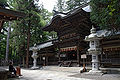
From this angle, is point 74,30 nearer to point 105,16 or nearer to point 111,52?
point 111,52

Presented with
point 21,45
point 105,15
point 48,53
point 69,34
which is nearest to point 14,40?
point 21,45

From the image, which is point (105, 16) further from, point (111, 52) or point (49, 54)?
point (49, 54)

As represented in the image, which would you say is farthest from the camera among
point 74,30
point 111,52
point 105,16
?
point 74,30

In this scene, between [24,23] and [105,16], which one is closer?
[105,16]

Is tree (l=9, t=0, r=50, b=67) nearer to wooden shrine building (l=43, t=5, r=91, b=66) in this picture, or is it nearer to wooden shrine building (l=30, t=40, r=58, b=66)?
wooden shrine building (l=30, t=40, r=58, b=66)

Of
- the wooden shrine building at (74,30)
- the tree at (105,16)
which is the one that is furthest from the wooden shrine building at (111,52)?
the tree at (105,16)

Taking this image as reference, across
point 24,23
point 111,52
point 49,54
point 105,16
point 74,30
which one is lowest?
point 49,54

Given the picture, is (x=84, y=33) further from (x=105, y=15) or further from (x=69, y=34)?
(x=105, y=15)

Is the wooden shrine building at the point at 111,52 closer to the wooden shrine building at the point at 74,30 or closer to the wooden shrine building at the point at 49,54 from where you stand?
the wooden shrine building at the point at 74,30

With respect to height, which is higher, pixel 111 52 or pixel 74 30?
pixel 74 30

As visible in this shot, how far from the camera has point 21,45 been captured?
22547 mm

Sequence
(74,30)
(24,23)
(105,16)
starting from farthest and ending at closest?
1. (24,23)
2. (74,30)
3. (105,16)

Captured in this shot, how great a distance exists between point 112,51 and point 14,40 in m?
16.8

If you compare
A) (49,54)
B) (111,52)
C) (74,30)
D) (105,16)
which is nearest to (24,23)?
(49,54)
